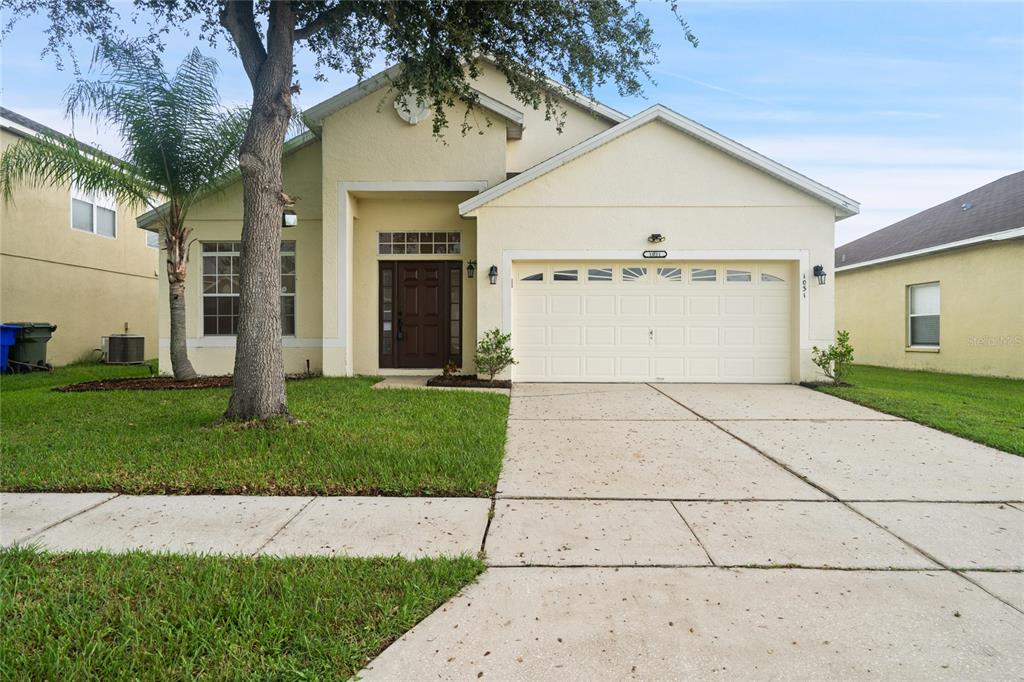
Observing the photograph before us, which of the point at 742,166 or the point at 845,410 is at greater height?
the point at 742,166

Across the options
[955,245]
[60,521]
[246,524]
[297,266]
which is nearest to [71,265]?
[297,266]

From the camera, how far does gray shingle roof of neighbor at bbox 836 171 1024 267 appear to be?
510 inches

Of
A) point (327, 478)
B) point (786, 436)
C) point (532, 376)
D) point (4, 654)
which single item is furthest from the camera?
point (532, 376)

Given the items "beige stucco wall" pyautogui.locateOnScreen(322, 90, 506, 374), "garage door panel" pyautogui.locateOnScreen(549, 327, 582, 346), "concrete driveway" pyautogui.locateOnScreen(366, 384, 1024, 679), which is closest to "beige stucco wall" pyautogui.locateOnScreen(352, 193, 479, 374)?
"beige stucco wall" pyautogui.locateOnScreen(322, 90, 506, 374)

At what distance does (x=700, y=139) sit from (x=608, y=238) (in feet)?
8.39

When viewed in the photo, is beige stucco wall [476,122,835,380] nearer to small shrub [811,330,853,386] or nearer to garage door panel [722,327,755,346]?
small shrub [811,330,853,386]

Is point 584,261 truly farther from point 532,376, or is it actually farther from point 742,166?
point 742,166

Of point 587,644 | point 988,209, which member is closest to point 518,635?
point 587,644

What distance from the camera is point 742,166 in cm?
1036

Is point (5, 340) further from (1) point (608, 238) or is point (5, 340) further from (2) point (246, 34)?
(1) point (608, 238)

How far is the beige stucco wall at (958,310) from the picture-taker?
12.1 metres

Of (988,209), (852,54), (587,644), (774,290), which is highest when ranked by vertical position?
(852,54)

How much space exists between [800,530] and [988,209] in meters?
15.3

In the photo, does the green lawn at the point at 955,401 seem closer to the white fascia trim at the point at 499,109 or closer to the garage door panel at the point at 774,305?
the garage door panel at the point at 774,305
